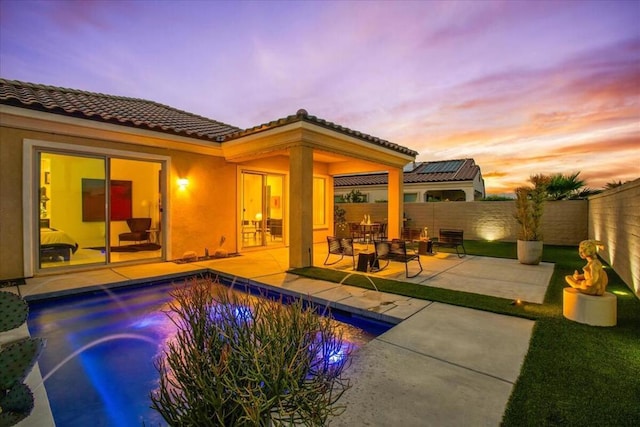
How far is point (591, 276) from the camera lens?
14.4ft

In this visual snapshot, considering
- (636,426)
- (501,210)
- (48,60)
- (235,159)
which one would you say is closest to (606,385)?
(636,426)

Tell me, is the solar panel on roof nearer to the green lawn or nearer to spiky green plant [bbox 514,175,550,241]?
spiky green plant [bbox 514,175,550,241]

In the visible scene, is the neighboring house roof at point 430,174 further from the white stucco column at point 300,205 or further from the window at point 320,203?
the white stucco column at point 300,205

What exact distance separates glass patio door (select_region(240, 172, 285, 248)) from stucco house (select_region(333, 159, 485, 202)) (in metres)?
13.1

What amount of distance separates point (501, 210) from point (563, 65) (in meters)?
7.31

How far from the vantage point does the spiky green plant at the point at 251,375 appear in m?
1.62

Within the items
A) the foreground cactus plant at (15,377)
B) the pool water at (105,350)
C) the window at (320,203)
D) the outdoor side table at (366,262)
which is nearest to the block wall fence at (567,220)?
the window at (320,203)

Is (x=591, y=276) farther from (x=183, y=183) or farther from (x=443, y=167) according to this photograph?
(x=443, y=167)

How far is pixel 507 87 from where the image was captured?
11.0 metres

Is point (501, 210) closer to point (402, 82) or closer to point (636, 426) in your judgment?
point (402, 82)

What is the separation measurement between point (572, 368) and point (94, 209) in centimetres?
1078

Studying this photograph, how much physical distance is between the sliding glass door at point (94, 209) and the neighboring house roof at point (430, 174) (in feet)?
59.6

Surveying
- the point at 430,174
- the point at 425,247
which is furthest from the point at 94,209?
the point at 430,174

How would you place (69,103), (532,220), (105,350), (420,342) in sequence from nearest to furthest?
(420,342) → (105,350) → (69,103) → (532,220)
